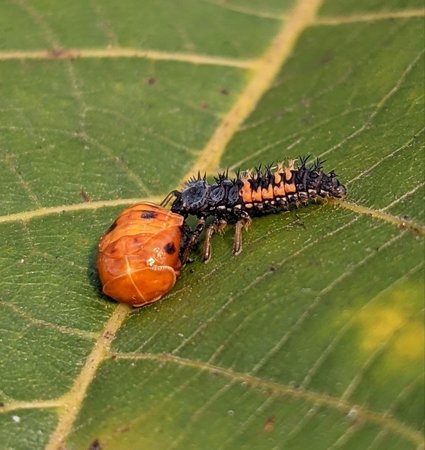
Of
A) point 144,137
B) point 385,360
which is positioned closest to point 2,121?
point 144,137

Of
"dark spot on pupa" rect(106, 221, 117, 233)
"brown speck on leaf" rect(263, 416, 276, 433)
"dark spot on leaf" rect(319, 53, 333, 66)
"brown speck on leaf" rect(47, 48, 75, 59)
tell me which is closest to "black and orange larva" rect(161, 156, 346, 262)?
"dark spot on pupa" rect(106, 221, 117, 233)

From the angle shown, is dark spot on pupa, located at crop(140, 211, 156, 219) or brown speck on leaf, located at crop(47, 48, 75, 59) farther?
brown speck on leaf, located at crop(47, 48, 75, 59)

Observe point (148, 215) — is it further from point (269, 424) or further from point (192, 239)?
point (269, 424)

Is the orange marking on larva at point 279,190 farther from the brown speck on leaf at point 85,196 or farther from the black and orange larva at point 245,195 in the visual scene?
the brown speck on leaf at point 85,196

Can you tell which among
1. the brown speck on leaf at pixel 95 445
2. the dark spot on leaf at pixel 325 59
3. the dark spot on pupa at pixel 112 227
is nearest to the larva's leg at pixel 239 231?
the dark spot on pupa at pixel 112 227

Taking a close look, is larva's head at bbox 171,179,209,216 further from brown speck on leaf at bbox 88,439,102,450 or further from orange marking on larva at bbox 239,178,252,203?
brown speck on leaf at bbox 88,439,102,450

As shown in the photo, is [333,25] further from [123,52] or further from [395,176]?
[395,176]

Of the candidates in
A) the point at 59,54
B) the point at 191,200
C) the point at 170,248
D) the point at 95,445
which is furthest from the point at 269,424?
the point at 59,54
